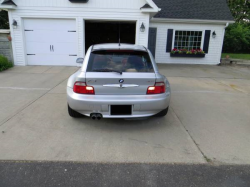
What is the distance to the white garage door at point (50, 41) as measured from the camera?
10.2 meters

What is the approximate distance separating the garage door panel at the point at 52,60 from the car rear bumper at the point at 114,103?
7.65 m

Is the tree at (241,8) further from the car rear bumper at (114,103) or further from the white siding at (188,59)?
the car rear bumper at (114,103)

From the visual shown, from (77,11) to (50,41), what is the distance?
208 centimetres

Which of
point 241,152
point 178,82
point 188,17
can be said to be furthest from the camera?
point 188,17

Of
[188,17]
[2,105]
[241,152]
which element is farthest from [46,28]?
[241,152]

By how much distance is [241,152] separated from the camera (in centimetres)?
308

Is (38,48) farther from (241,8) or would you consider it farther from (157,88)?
(241,8)

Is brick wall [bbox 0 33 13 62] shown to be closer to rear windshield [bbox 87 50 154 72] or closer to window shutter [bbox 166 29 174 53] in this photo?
rear windshield [bbox 87 50 154 72]

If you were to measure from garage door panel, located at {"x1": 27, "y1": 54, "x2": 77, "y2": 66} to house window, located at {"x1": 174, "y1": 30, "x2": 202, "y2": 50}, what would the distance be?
6542mm

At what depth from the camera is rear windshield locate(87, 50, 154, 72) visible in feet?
11.8

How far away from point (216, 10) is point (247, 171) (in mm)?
12740

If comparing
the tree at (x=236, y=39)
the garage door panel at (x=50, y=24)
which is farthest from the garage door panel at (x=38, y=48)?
the tree at (x=236, y=39)

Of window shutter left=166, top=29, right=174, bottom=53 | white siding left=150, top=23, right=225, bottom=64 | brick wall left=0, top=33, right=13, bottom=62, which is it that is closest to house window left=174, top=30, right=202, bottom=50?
white siding left=150, top=23, right=225, bottom=64

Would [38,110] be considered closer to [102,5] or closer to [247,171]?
[247,171]
